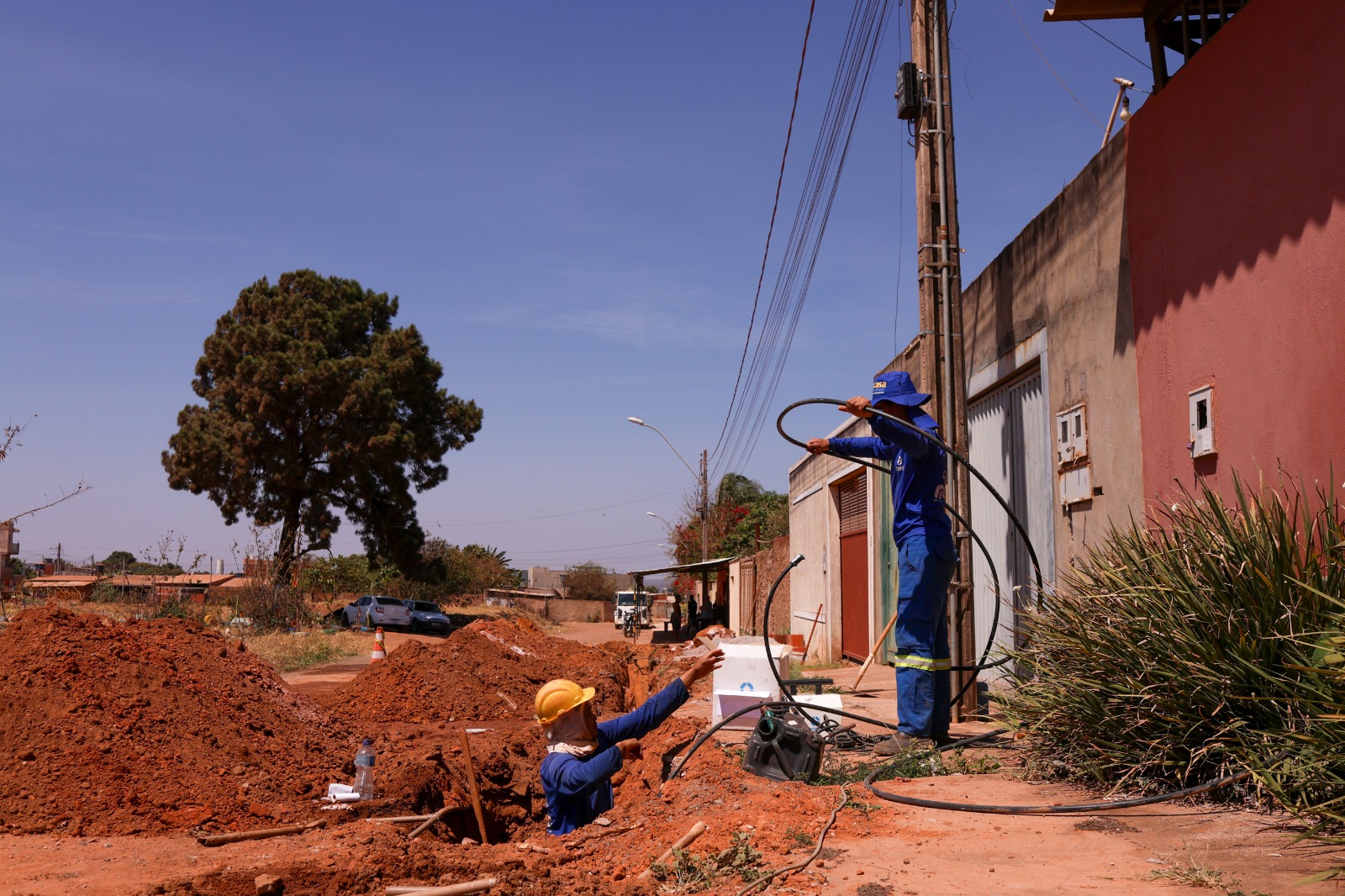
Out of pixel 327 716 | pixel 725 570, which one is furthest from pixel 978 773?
pixel 725 570

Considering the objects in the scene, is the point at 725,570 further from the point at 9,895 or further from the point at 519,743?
the point at 9,895

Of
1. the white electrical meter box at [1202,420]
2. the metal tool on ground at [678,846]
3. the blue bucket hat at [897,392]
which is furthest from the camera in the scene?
the blue bucket hat at [897,392]

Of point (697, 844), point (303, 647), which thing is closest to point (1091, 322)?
point (697, 844)

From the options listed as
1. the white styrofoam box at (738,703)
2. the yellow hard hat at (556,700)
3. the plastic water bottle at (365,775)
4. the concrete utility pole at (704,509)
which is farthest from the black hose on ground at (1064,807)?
the concrete utility pole at (704,509)

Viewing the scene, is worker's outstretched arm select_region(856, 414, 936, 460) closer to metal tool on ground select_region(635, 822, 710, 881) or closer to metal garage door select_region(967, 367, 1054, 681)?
metal garage door select_region(967, 367, 1054, 681)

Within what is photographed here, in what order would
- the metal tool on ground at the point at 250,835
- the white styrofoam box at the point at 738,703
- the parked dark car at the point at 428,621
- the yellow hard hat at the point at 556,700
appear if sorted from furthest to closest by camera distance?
the parked dark car at the point at 428,621 < the white styrofoam box at the point at 738,703 < the metal tool on ground at the point at 250,835 < the yellow hard hat at the point at 556,700

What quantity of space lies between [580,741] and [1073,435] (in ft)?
14.3

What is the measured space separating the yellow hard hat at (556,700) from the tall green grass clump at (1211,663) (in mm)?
2299

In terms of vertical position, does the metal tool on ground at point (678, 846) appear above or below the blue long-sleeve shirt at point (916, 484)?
below

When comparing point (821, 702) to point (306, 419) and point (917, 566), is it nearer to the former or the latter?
point (917, 566)

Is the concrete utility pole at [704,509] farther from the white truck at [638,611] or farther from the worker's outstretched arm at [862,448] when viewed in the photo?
the worker's outstretched arm at [862,448]

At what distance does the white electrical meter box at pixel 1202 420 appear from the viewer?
572 cm

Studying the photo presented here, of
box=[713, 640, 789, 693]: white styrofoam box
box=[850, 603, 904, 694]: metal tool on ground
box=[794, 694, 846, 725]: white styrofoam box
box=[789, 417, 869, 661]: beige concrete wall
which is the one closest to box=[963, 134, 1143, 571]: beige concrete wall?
→ box=[794, 694, 846, 725]: white styrofoam box

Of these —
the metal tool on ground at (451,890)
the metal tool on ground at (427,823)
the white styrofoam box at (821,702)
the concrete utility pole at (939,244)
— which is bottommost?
the metal tool on ground at (427,823)
